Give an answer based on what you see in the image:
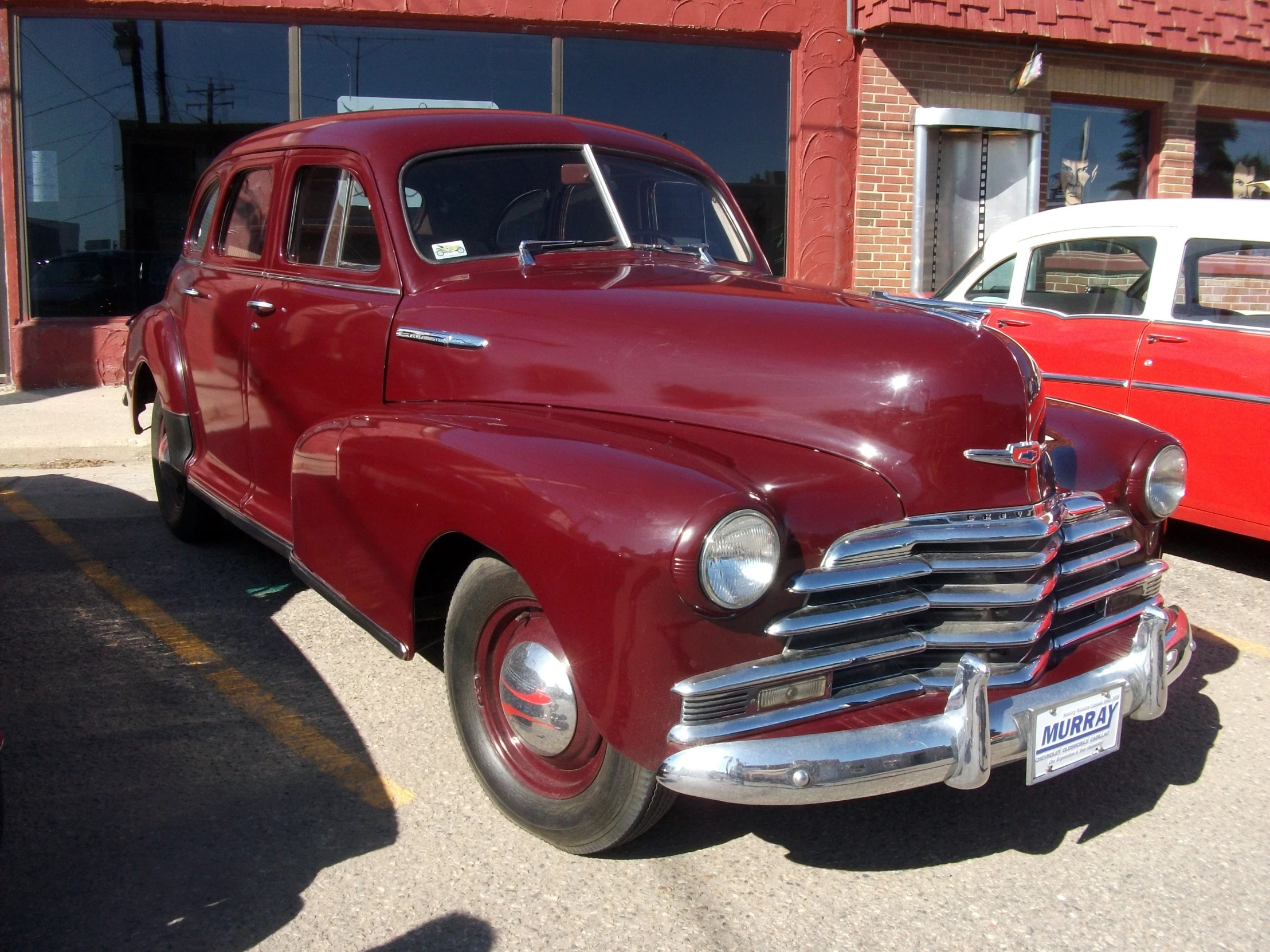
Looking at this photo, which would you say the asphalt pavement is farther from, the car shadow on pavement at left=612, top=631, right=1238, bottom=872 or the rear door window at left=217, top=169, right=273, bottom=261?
the rear door window at left=217, top=169, right=273, bottom=261

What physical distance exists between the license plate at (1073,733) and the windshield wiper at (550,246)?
204 cm

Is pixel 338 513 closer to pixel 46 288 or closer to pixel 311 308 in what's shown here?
pixel 311 308

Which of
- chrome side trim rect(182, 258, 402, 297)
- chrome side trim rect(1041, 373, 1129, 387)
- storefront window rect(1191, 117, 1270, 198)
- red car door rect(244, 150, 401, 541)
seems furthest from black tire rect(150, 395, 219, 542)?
storefront window rect(1191, 117, 1270, 198)

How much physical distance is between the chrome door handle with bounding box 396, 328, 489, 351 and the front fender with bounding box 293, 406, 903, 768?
21 centimetres

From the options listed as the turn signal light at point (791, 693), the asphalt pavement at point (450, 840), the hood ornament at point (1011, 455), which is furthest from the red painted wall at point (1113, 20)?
the turn signal light at point (791, 693)

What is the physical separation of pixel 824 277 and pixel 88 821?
8487mm

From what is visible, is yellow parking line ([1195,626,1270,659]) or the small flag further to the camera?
the small flag

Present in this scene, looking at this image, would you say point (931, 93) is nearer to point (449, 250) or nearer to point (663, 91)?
point (663, 91)

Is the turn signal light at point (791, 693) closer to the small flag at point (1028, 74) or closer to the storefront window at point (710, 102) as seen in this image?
the storefront window at point (710, 102)

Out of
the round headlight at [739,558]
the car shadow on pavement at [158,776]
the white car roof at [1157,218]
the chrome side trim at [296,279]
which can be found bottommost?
the car shadow on pavement at [158,776]

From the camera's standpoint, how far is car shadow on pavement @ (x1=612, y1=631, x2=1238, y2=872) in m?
3.00

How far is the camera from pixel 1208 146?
11688 millimetres

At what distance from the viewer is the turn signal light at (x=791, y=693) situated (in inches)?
100.0

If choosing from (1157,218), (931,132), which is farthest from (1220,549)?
(931,132)
